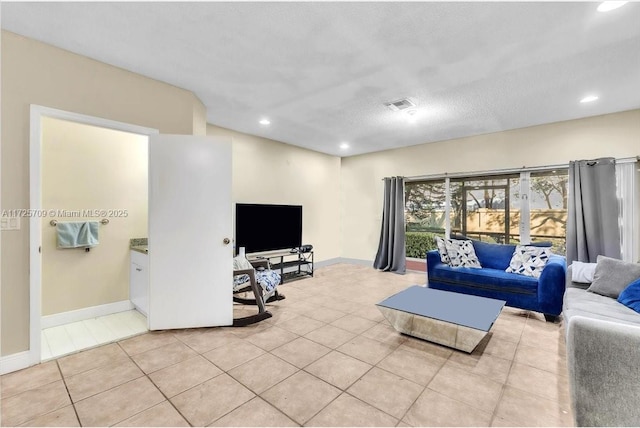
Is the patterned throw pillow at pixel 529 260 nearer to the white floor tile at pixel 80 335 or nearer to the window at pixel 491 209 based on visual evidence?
the window at pixel 491 209

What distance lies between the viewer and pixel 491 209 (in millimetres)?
4902

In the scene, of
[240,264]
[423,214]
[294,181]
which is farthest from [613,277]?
[294,181]

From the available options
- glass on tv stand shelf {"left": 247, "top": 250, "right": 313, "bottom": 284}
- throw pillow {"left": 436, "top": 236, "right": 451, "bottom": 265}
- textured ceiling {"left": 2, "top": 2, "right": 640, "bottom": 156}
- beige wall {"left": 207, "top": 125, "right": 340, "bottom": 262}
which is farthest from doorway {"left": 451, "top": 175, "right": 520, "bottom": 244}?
glass on tv stand shelf {"left": 247, "top": 250, "right": 313, "bottom": 284}

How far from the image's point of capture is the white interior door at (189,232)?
111 inches

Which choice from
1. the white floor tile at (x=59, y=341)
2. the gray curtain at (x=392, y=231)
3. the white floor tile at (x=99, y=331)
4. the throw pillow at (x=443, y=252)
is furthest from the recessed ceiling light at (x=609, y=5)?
the white floor tile at (x=59, y=341)

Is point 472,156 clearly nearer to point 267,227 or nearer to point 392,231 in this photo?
point 392,231

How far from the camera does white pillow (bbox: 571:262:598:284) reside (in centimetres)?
305

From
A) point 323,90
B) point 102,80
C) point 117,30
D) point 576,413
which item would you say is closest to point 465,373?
point 576,413

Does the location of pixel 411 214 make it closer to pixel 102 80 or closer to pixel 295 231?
pixel 295 231

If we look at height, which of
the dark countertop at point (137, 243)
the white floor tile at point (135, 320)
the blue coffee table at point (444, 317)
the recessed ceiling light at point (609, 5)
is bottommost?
the white floor tile at point (135, 320)

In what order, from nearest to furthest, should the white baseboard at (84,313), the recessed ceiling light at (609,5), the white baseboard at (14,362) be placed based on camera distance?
1. the recessed ceiling light at (609,5)
2. the white baseboard at (14,362)
3. the white baseboard at (84,313)

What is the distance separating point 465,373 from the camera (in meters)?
2.13

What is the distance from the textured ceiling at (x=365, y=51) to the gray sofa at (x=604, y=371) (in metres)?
2.00

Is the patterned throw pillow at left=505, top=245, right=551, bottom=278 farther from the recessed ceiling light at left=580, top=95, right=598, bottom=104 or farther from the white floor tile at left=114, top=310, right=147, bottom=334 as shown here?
the white floor tile at left=114, top=310, right=147, bottom=334
